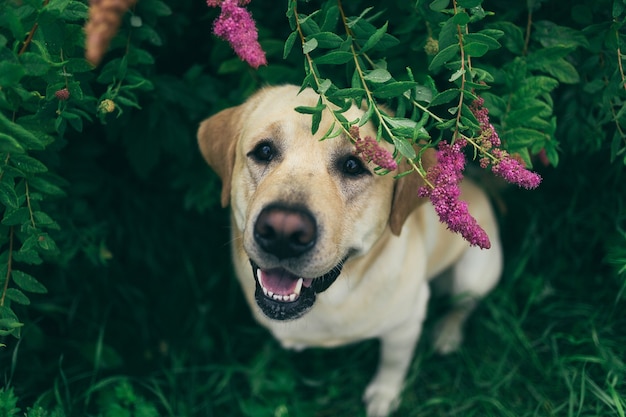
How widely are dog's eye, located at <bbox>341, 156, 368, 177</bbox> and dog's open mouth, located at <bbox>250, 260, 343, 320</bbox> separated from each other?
1.22ft

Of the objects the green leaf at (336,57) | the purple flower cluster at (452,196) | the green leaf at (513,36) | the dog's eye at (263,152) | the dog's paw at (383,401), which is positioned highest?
the green leaf at (336,57)

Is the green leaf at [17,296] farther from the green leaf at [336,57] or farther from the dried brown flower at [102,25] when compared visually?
the green leaf at [336,57]

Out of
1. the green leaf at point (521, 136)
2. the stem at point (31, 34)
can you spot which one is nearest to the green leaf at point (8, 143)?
the stem at point (31, 34)

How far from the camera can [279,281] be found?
2.27 metres

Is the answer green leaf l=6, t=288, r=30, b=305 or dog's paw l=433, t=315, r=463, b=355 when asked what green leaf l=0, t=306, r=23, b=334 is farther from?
dog's paw l=433, t=315, r=463, b=355

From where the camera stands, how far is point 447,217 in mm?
1729

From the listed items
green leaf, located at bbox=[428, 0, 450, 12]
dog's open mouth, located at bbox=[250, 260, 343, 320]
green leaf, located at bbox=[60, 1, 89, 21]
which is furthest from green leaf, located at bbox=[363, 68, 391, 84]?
green leaf, located at bbox=[60, 1, 89, 21]

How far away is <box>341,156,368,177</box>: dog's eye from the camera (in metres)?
2.16

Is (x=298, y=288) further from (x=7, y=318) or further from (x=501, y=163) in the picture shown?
(x=7, y=318)

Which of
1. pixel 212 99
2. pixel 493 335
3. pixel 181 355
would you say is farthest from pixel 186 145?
pixel 493 335

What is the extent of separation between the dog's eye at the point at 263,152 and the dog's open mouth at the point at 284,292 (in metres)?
0.41

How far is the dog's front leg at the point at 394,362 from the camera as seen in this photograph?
2800mm

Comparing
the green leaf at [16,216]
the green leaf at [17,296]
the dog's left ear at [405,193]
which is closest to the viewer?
the green leaf at [16,216]

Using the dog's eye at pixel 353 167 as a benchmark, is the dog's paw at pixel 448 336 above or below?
below
